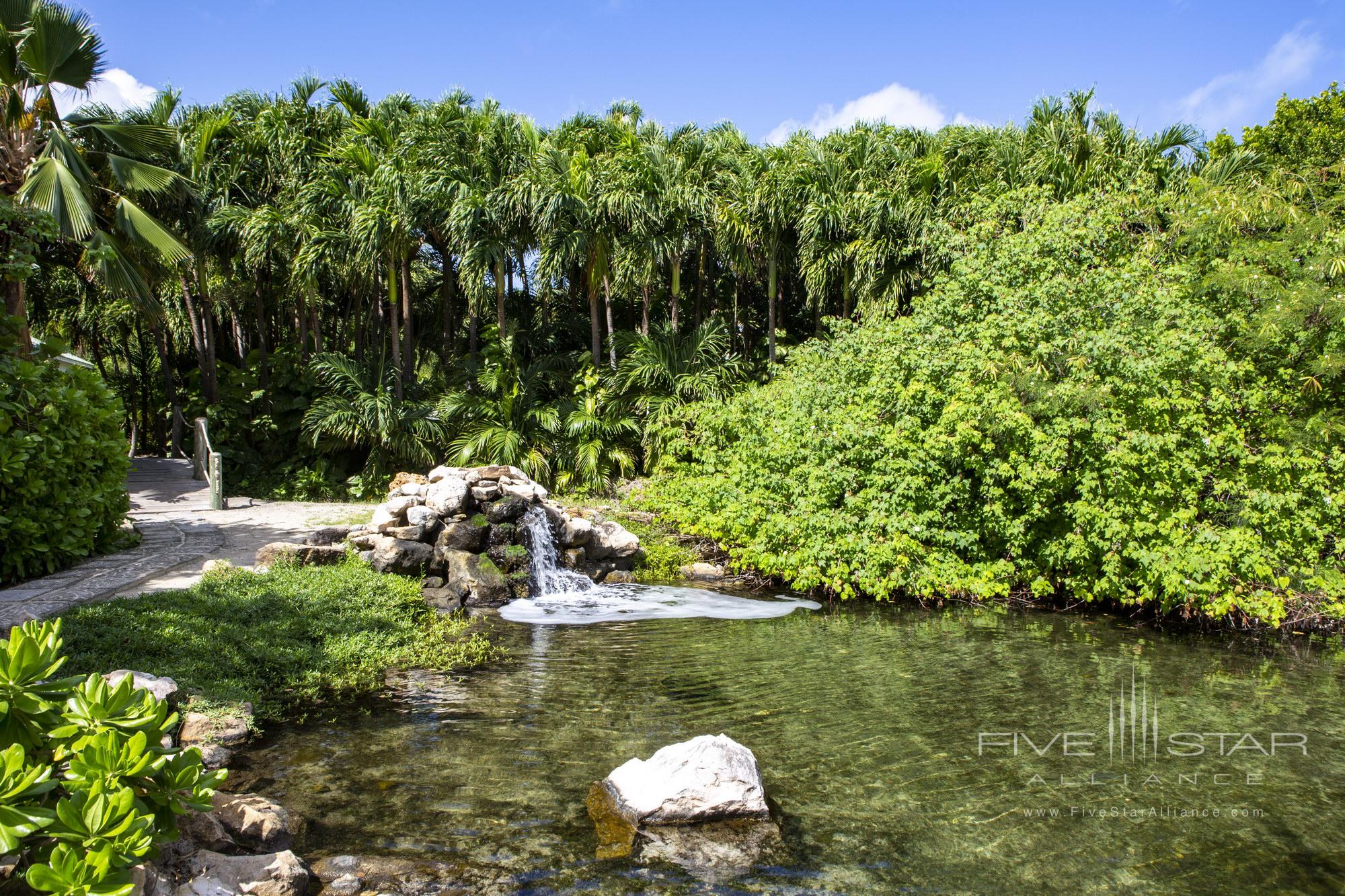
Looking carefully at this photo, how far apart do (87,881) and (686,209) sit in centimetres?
1770

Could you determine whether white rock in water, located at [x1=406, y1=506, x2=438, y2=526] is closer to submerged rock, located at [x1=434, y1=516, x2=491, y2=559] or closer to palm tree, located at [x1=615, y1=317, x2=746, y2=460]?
submerged rock, located at [x1=434, y1=516, x2=491, y2=559]

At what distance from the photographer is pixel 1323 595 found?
1026cm

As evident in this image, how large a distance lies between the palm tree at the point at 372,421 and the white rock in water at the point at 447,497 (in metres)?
5.78

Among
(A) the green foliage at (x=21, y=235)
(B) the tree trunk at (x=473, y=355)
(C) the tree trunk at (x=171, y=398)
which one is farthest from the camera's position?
(C) the tree trunk at (x=171, y=398)

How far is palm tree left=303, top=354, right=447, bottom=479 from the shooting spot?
18250mm

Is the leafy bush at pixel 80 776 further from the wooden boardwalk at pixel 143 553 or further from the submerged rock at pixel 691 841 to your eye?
the wooden boardwalk at pixel 143 553

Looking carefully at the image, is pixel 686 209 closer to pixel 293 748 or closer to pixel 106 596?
pixel 106 596

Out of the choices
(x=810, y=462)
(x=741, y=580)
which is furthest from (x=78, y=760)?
(x=741, y=580)

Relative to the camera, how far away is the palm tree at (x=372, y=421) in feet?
59.9

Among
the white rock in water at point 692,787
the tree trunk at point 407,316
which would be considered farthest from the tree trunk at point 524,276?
the white rock in water at point 692,787

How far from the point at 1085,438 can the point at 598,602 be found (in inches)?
272

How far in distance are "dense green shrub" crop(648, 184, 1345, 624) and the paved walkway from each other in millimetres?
7270

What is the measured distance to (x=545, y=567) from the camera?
13.2 metres

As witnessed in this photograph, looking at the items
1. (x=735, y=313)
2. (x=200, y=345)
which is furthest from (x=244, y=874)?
(x=735, y=313)
